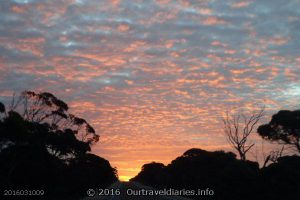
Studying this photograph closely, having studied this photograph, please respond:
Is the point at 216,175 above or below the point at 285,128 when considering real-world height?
below

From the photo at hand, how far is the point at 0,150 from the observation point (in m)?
39.3

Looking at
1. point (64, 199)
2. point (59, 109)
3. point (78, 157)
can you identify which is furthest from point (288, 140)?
point (78, 157)

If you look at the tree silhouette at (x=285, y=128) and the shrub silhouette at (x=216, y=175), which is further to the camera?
the tree silhouette at (x=285, y=128)

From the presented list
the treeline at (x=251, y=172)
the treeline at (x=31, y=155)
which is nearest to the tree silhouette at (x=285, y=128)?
the treeline at (x=251, y=172)

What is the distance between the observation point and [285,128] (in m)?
49.4

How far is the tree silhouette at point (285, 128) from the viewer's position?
48375 millimetres

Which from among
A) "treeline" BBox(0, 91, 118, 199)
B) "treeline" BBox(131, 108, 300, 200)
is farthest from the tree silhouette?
"treeline" BBox(0, 91, 118, 199)

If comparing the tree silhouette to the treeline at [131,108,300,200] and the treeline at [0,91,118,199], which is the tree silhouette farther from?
the treeline at [0,91,118,199]

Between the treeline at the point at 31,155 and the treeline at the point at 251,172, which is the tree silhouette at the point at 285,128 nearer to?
the treeline at the point at 251,172

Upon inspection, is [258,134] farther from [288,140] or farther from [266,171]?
[266,171]

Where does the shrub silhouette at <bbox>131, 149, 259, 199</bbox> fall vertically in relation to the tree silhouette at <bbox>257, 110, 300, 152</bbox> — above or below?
below

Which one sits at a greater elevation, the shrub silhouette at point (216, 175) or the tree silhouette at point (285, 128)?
the tree silhouette at point (285, 128)

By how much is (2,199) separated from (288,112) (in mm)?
30536

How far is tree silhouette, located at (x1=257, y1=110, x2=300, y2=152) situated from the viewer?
48375 mm
